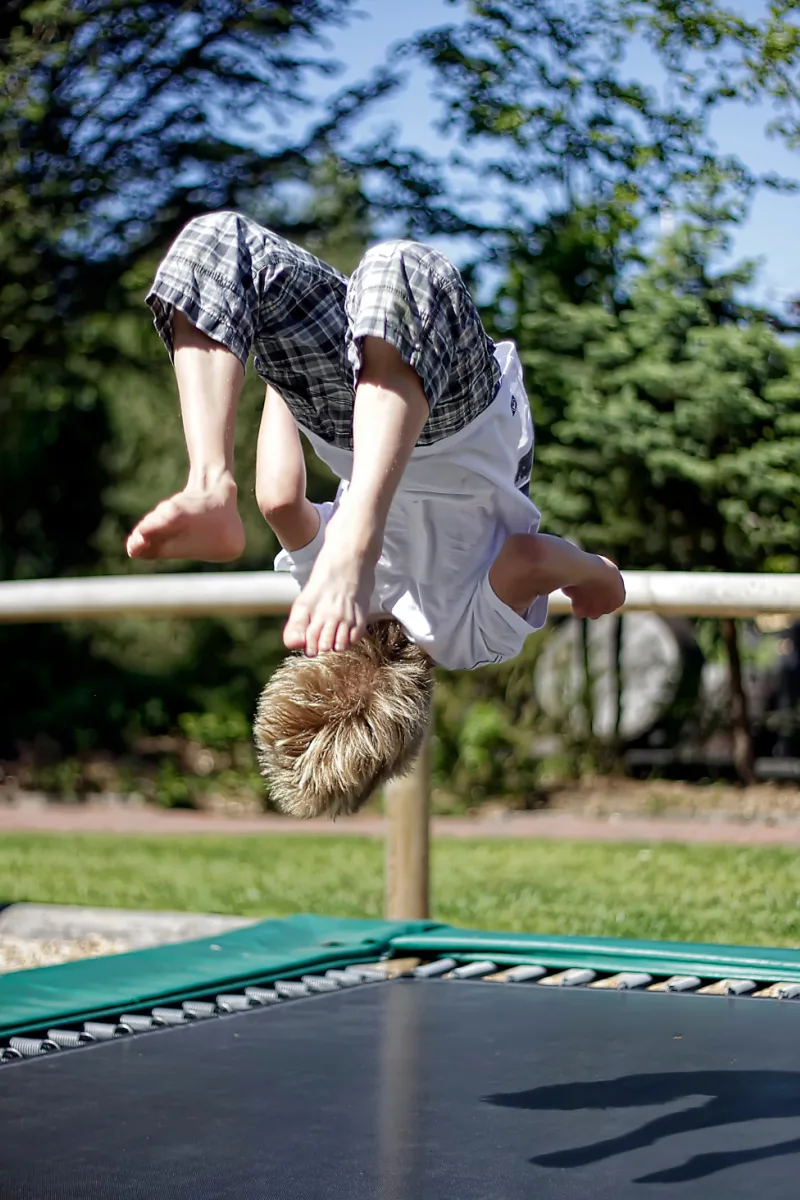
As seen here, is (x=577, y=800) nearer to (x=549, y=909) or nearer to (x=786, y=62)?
(x=549, y=909)

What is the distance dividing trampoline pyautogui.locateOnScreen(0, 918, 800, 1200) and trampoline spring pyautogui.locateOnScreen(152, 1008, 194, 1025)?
11mm

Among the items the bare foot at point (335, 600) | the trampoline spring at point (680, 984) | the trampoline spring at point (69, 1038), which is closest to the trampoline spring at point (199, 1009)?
the trampoline spring at point (69, 1038)

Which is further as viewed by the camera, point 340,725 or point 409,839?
point 409,839

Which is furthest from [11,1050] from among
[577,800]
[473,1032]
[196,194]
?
[196,194]

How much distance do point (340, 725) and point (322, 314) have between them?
2.06ft

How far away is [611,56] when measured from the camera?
23.2 ft

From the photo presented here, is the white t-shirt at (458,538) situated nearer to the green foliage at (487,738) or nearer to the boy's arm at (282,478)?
the boy's arm at (282,478)

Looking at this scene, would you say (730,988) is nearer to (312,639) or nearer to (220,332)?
(312,639)

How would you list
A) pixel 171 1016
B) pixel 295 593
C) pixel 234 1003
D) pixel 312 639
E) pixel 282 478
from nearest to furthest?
pixel 312 639 < pixel 282 478 < pixel 171 1016 < pixel 234 1003 < pixel 295 593

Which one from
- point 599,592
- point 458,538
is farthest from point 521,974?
point 458,538

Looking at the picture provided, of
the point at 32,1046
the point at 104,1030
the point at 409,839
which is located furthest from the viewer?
the point at 409,839

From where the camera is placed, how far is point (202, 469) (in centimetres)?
188

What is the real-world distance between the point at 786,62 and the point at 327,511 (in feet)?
14.1

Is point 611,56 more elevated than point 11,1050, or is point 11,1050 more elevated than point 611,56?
point 611,56
